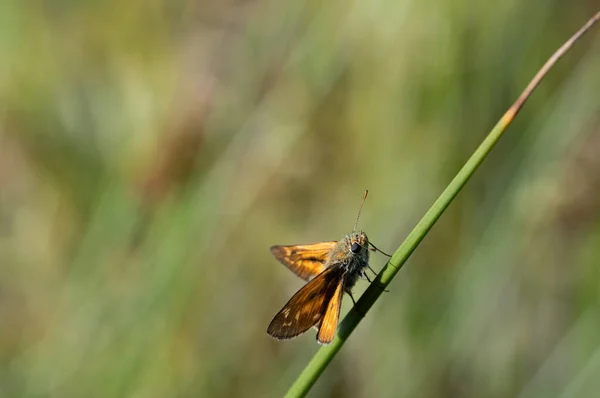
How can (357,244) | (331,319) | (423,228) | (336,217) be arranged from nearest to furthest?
(423,228)
(331,319)
(357,244)
(336,217)

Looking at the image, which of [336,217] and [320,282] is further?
[336,217]

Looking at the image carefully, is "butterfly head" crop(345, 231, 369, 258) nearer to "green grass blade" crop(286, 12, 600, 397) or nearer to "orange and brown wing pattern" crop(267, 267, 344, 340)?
"orange and brown wing pattern" crop(267, 267, 344, 340)

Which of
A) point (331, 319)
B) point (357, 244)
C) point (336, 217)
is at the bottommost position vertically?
point (331, 319)

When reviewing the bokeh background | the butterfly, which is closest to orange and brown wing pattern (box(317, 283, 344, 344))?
the butterfly

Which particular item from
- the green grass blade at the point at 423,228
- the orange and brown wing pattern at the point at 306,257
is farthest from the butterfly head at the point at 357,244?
the green grass blade at the point at 423,228

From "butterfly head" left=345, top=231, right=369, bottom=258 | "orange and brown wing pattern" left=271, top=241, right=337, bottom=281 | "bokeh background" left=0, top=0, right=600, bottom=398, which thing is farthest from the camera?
"bokeh background" left=0, top=0, right=600, bottom=398

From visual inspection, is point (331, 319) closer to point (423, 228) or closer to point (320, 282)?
point (320, 282)

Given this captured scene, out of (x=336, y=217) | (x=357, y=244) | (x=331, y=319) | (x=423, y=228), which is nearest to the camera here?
(x=423, y=228)

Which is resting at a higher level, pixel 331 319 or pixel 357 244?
pixel 357 244

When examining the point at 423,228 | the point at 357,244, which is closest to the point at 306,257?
the point at 357,244
